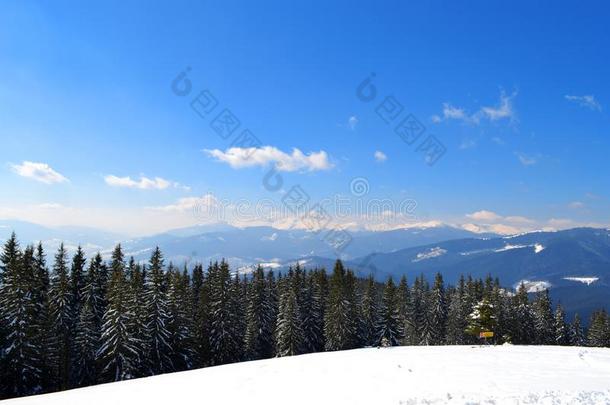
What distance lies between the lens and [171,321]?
4791 cm

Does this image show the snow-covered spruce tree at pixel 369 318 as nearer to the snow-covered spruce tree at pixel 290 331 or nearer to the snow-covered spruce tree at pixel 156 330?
the snow-covered spruce tree at pixel 290 331

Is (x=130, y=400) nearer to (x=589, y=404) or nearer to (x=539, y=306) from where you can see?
(x=589, y=404)

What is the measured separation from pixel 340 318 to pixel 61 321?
36.9 metres

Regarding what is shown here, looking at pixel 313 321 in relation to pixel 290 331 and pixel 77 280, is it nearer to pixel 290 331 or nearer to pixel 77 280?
pixel 290 331

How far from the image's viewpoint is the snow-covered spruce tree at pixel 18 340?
116 ft

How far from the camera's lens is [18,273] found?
39219 millimetres

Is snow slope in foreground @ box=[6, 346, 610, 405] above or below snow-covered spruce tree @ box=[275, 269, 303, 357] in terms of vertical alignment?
above

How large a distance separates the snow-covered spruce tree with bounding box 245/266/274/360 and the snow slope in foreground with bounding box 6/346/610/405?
1721 inches

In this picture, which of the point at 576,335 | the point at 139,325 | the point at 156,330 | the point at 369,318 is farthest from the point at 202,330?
the point at 576,335

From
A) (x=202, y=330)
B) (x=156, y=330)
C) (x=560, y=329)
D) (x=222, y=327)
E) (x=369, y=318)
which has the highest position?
(x=156, y=330)

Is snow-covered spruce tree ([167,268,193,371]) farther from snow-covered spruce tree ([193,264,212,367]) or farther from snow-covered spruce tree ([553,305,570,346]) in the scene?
snow-covered spruce tree ([553,305,570,346])

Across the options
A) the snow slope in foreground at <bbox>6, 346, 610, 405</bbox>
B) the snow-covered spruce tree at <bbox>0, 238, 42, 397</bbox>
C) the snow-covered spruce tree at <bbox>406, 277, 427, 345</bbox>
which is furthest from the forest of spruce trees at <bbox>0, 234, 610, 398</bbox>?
the snow slope in foreground at <bbox>6, 346, 610, 405</bbox>

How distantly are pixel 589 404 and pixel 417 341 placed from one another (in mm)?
74863

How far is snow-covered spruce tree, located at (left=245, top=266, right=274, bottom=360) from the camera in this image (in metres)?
66.1
